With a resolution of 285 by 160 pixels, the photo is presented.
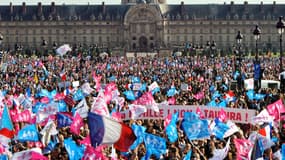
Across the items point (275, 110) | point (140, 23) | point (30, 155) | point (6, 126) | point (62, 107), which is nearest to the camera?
point (30, 155)

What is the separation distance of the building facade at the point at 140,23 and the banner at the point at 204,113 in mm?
116808

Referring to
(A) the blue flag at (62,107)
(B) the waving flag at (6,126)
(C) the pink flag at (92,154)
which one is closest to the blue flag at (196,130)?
(B) the waving flag at (6,126)

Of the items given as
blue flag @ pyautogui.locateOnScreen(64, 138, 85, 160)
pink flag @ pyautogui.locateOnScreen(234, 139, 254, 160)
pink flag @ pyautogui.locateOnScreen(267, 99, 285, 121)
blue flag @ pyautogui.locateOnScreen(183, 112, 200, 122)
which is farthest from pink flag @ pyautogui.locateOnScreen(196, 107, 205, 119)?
blue flag @ pyautogui.locateOnScreen(64, 138, 85, 160)

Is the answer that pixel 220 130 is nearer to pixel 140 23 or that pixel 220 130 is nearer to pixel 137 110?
pixel 137 110

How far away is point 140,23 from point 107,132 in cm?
12542

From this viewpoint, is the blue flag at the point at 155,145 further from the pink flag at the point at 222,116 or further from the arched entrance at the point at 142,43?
the arched entrance at the point at 142,43

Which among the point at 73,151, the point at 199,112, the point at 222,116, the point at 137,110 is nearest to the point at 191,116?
the point at 222,116

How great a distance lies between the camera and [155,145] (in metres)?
14.5

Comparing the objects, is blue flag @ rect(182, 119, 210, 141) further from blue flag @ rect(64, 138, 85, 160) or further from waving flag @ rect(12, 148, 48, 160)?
waving flag @ rect(12, 148, 48, 160)

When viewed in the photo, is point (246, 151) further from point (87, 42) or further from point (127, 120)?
point (87, 42)

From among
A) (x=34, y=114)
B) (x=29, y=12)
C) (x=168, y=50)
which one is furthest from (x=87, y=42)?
(x=34, y=114)

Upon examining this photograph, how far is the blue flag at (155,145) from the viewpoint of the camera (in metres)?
14.4

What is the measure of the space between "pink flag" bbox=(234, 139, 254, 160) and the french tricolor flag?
1952 mm

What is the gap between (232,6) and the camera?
5561 inches
